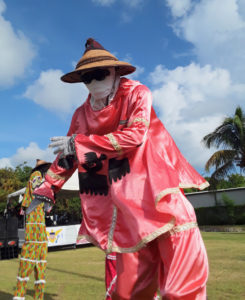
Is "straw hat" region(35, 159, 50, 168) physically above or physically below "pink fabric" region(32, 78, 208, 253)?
above

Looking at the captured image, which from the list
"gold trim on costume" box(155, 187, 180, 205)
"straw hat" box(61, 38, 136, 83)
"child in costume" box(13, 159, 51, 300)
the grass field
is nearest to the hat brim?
"straw hat" box(61, 38, 136, 83)

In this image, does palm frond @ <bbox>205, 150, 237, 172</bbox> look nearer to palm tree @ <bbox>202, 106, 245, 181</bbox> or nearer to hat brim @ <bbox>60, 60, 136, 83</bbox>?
palm tree @ <bbox>202, 106, 245, 181</bbox>

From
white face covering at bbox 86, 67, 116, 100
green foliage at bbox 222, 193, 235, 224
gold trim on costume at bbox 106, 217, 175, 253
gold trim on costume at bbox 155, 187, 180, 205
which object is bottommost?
green foliage at bbox 222, 193, 235, 224

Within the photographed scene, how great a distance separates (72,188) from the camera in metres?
11.0

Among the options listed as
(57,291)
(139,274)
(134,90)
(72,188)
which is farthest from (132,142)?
(72,188)

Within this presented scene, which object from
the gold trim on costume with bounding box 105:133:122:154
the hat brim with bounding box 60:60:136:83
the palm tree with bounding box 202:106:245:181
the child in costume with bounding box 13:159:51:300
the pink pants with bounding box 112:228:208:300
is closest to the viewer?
the pink pants with bounding box 112:228:208:300

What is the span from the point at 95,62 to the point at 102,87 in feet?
0.54

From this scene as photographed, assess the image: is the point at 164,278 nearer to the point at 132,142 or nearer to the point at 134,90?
the point at 132,142

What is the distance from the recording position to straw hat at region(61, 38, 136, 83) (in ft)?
7.06

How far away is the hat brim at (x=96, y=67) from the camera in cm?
213

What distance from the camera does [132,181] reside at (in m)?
1.96

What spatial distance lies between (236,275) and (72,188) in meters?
6.57

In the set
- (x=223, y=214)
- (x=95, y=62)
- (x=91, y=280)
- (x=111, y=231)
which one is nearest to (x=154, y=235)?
→ (x=111, y=231)

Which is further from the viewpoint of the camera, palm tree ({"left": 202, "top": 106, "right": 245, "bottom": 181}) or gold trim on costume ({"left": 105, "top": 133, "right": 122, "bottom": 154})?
palm tree ({"left": 202, "top": 106, "right": 245, "bottom": 181})
